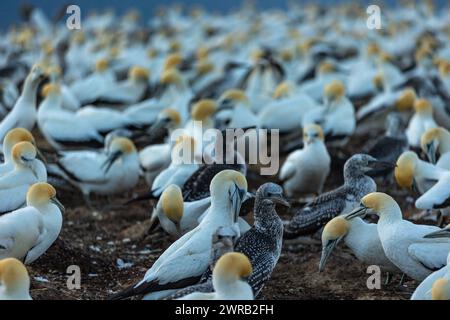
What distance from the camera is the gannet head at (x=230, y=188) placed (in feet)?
26.0

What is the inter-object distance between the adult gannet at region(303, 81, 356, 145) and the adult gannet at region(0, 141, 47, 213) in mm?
4669

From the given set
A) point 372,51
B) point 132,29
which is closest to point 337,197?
point 372,51

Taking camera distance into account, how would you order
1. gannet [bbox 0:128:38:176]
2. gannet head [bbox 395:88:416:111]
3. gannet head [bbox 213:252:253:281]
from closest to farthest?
gannet head [bbox 213:252:253:281] < gannet [bbox 0:128:38:176] < gannet head [bbox 395:88:416:111]

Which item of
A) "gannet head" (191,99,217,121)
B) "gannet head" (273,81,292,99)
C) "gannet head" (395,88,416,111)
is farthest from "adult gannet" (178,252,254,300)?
"gannet head" (273,81,292,99)

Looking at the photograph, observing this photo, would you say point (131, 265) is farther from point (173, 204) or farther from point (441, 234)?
point (441, 234)

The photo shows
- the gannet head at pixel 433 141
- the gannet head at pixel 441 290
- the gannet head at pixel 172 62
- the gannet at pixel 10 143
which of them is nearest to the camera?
the gannet head at pixel 441 290

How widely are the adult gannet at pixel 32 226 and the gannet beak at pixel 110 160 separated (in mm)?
2989

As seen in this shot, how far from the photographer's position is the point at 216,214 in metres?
7.87

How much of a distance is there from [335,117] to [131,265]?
5.13m

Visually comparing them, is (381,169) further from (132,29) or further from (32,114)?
(132,29)

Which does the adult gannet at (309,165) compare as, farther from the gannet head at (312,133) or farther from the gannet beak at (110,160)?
the gannet beak at (110,160)

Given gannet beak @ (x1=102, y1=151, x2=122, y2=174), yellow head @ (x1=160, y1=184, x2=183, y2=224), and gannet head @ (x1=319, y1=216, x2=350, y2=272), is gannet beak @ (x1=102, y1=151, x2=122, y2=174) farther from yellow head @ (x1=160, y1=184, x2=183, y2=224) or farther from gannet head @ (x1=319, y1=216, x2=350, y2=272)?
gannet head @ (x1=319, y1=216, x2=350, y2=272)

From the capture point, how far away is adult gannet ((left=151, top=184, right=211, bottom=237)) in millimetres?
8797

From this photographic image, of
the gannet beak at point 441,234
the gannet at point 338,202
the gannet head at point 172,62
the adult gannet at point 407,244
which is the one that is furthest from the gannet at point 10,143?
the gannet head at point 172,62
